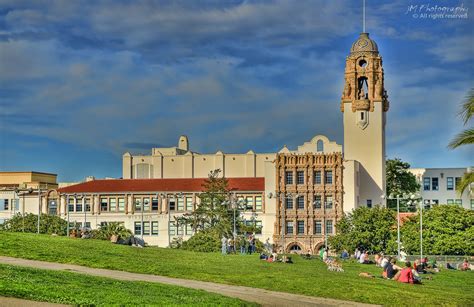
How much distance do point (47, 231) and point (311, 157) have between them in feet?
107

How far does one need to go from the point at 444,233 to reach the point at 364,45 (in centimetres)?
3326

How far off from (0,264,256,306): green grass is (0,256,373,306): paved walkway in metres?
1.78

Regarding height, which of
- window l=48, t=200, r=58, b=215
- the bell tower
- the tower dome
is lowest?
window l=48, t=200, r=58, b=215

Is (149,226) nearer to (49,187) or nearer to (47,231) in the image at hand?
(47,231)

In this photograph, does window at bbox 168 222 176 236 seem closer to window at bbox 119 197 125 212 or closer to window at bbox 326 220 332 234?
window at bbox 119 197 125 212

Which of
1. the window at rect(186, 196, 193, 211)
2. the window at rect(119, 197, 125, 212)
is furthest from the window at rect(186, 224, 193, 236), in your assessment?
the window at rect(119, 197, 125, 212)

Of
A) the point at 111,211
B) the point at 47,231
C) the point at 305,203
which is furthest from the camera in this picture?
the point at 111,211

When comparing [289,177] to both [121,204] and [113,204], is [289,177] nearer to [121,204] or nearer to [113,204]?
[121,204]

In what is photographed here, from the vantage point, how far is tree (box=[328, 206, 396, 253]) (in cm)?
9453

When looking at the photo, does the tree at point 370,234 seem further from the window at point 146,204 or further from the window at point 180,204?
the window at point 146,204

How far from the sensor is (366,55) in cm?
11506

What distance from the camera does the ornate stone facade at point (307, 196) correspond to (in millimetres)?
107188

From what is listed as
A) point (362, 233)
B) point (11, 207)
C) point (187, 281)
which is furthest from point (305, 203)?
point (187, 281)

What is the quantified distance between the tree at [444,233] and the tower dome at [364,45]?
29.2 meters
